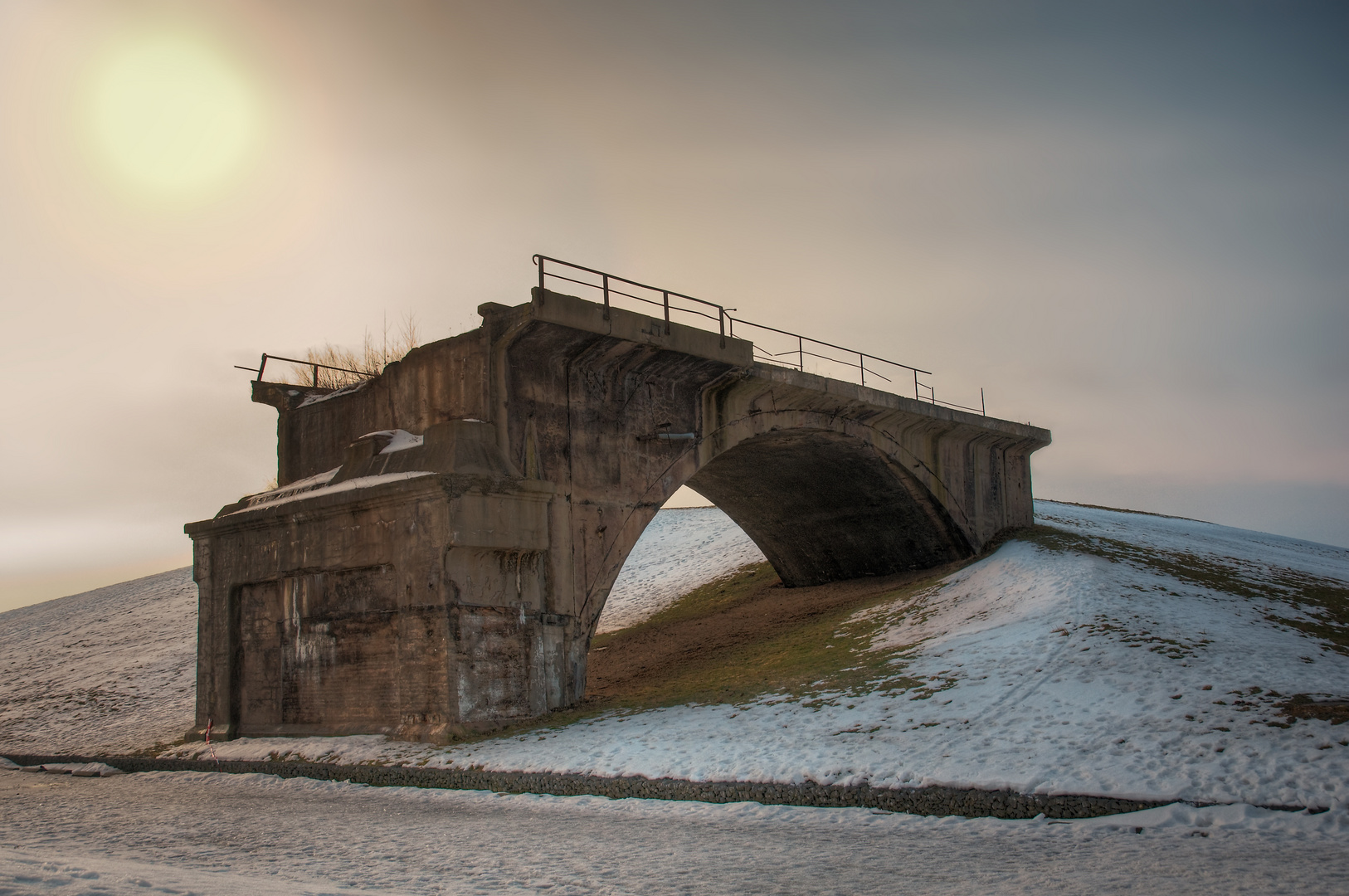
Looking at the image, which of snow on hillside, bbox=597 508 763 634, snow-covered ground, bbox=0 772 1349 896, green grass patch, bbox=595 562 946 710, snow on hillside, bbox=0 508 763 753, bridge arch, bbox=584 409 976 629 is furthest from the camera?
snow on hillside, bbox=597 508 763 634

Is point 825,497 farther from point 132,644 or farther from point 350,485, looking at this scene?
point 132,644

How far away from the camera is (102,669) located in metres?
32.7

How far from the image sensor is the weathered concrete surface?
55.8ft

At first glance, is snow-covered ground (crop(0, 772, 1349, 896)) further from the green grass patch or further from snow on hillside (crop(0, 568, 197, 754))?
snow on hillside (crop(0, 568, 197, 754))

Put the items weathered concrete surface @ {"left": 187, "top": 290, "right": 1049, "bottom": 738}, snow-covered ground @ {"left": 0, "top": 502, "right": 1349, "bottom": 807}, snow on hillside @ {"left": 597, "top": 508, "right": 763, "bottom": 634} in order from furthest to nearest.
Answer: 1. snow on hillside @ {"left": 597, "top": 508, "right": 763, "bottom": 634}
2. weathered concrete surface @ {"left": 187, "top": 290, "right": 1049, "bottom": 738}
3. snow-covered ground @ {"left": 0, "top": 502, "right": 1349, "bottom": 807}

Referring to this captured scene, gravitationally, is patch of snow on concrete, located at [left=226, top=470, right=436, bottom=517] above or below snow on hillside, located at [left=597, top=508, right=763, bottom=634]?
above

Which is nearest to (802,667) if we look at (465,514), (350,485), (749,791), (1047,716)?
(1047,716)

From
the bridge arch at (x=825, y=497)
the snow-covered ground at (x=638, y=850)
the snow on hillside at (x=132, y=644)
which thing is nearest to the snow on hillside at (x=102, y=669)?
the snow on hillside at (x=132, y=644)

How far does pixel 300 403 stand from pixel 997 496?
19.7 meters

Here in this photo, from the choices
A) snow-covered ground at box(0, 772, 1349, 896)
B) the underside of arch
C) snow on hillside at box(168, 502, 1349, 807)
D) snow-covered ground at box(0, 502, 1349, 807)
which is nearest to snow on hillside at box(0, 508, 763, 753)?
snow-covered ground at box(0, 502, 1349, 807)

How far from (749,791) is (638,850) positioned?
3.39 m

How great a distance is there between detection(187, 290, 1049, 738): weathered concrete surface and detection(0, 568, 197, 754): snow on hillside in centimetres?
439

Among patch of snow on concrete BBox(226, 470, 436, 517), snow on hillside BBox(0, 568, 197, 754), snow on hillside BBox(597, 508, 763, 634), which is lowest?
snow on hillside BBox(0, 568, 197, 754)

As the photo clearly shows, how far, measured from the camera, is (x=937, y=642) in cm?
1948
